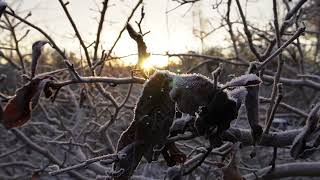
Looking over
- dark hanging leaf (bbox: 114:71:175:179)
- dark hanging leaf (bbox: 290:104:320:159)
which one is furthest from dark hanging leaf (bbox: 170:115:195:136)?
dark hanging leaf (bbox: 290:104:320:159)

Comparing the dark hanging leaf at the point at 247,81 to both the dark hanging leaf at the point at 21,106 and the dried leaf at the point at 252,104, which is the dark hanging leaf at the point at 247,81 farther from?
the dark hanging leaf at the point at 21,106

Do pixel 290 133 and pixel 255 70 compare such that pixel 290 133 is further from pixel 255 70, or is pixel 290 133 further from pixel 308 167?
pixel 308 167

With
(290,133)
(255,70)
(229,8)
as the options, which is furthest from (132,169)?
(229,8)

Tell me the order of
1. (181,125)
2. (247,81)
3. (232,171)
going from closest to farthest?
1. (247,81)
2. (181,125)
3. (232,171)

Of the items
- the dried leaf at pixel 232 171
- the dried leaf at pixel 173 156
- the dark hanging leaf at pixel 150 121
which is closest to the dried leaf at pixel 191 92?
the dark hanging leaf at pixel 150 121

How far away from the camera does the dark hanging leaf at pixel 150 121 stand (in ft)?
2.41

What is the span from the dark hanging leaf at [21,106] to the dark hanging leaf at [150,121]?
0.16m

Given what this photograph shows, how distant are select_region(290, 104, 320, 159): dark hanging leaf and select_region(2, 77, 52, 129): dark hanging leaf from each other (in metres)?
0.48

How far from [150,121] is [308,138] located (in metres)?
0.33

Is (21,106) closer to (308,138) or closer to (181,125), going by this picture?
(181,125)

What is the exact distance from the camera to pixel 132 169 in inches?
29.5

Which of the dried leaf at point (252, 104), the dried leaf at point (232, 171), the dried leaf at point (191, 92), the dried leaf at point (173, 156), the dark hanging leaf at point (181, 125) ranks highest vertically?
the dried leaf at point (191, 92)

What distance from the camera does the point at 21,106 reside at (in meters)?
0.76

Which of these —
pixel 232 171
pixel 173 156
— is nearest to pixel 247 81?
pixel 173 156
